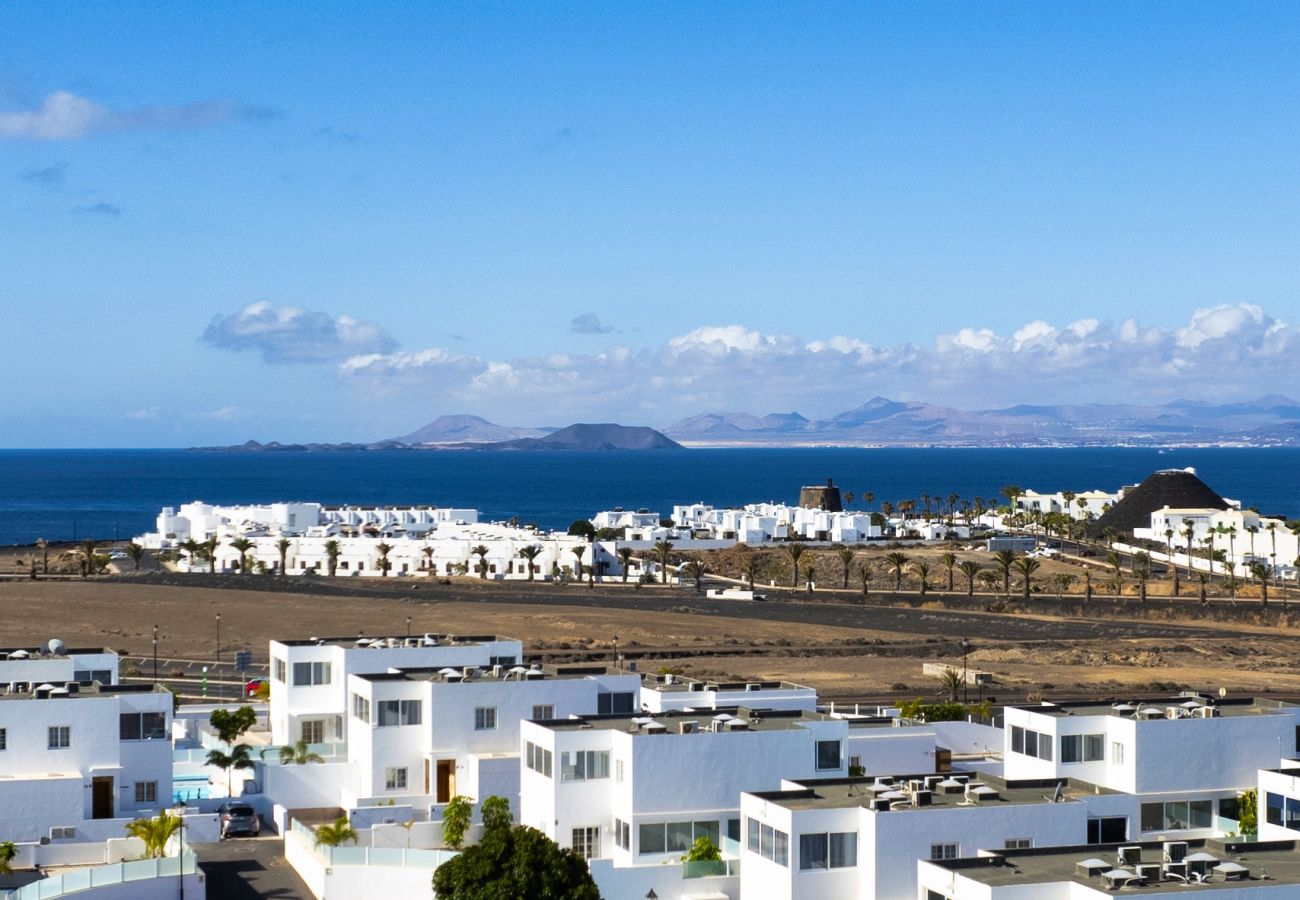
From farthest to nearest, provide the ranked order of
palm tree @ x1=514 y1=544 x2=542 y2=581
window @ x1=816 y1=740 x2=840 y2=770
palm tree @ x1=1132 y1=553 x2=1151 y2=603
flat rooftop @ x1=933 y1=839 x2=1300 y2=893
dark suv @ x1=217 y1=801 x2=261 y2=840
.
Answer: palm tree @ x1=514 y1=544 x2=542 y2=581, palm tree @ x1=1132 y1=553 x2=1151 y2=603, dark suv @ x1=217 y1=801 x2=261 y2=840, window @ x1=816 y1=740 x2=840 y2=770, flat rooftop @ x1=933 y1=839 x2=1300 y2=893

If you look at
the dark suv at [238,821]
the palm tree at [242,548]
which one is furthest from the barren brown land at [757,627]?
the dark suv at [238,821]

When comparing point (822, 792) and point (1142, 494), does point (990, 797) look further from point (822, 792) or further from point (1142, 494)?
point (1142, 494)

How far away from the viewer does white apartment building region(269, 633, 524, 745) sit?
5156cm

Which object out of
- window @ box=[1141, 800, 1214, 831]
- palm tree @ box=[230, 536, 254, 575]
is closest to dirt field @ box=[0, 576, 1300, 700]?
palm tree @ box=[230, 536, 254, 575]

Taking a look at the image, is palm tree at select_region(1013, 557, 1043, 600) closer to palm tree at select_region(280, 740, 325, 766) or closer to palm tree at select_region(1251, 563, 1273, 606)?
palm tree at select_region(1251, 563, 1273, 606)

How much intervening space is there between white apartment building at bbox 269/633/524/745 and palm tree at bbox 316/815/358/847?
477 inches

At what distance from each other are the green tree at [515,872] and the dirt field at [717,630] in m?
42.3

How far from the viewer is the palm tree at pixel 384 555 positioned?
137m

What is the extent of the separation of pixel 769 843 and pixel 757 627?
6789 cm

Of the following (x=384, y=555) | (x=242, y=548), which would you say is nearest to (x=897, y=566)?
(x=384, y=555)

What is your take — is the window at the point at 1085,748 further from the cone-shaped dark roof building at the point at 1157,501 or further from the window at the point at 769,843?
the cone-shaped dark roof building at the point at 1157,501

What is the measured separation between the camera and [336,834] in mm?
38438

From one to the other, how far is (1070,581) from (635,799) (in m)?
94.4

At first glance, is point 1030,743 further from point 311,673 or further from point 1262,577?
point 1262,577
